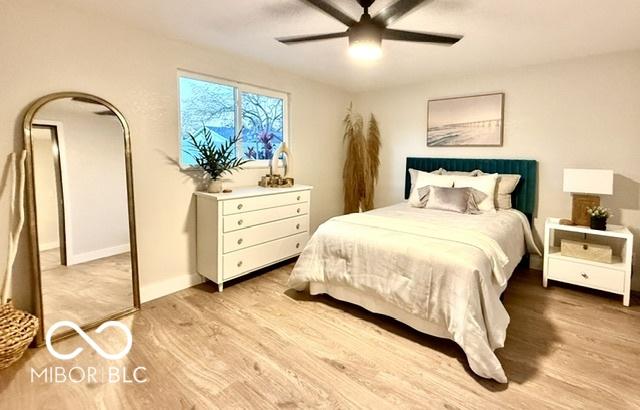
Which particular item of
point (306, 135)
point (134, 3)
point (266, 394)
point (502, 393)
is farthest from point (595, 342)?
point (134, 3)

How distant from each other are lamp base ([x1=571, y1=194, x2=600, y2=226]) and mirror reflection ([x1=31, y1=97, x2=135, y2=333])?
157 inches

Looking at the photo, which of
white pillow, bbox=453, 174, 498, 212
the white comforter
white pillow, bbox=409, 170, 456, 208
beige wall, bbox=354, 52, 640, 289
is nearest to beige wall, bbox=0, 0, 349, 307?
the white comforter

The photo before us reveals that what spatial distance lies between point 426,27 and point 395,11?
2.74 ft

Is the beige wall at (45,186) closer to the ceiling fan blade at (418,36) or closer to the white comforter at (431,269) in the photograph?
the white comforter at (431,269)

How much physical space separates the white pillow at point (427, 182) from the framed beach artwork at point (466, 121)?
2.15ft

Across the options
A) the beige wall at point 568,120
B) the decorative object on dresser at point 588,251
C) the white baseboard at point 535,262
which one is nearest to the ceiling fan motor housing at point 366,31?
the beige wall at point 568,120

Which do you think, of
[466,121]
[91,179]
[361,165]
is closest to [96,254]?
[91,179]

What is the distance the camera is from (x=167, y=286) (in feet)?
10.0

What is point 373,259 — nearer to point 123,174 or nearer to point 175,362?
point 175,362

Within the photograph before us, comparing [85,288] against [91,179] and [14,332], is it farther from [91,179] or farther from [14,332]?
[91,179]

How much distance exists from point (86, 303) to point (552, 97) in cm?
470

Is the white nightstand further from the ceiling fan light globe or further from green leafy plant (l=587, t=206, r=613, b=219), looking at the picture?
the ceiling fan light globe

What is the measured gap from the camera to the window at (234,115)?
10.4ft

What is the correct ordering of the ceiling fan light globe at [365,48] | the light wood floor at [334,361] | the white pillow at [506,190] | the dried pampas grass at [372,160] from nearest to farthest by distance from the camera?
the light wood floor at [334,361], the ceiling fan light globe at [365,48], the white pillow at [506,190], the dried pampas grass at [372,160]
